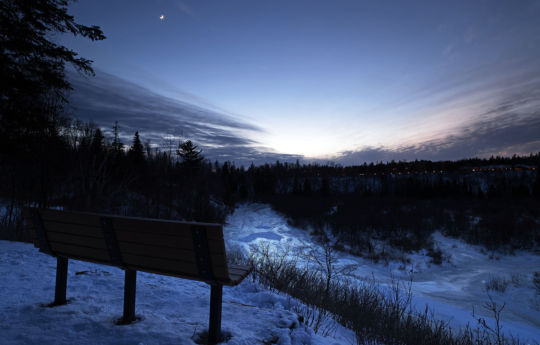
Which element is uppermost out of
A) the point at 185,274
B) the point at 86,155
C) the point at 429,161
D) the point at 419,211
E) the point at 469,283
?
the point at 429,161

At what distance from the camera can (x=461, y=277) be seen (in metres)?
17.4

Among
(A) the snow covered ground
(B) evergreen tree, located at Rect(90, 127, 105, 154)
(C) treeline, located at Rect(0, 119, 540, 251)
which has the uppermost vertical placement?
(B) evergreen tree, located at Rect(90, 127, 105, 154)

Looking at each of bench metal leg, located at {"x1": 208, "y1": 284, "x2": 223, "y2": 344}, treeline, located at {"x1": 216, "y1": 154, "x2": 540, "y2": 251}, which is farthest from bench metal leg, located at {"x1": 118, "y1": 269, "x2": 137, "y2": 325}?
treeline, located at {"x1": 216, "y1": 154, "x2": 540, "y2": 251}

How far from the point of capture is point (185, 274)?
231 centimetres

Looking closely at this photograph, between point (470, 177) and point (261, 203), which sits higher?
point (470, 177)

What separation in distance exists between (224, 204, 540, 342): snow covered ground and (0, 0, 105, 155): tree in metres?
10.7

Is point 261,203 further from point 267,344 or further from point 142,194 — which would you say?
point 267,344

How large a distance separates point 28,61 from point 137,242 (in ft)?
27.3

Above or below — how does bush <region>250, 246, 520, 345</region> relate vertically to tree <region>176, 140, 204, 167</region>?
below

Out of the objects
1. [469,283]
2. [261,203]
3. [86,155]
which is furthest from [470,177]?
[86,155]

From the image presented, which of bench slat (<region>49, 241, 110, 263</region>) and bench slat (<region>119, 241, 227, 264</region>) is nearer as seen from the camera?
Answer: bench slat (<region>119, 241, 227, 264</region>)

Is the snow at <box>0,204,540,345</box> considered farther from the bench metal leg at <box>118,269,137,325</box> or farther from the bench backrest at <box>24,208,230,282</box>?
the bench backrest at <box>24,208,230,282</box>

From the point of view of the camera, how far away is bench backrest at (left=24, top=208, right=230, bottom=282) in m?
2.13

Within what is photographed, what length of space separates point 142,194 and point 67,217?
34059mm
